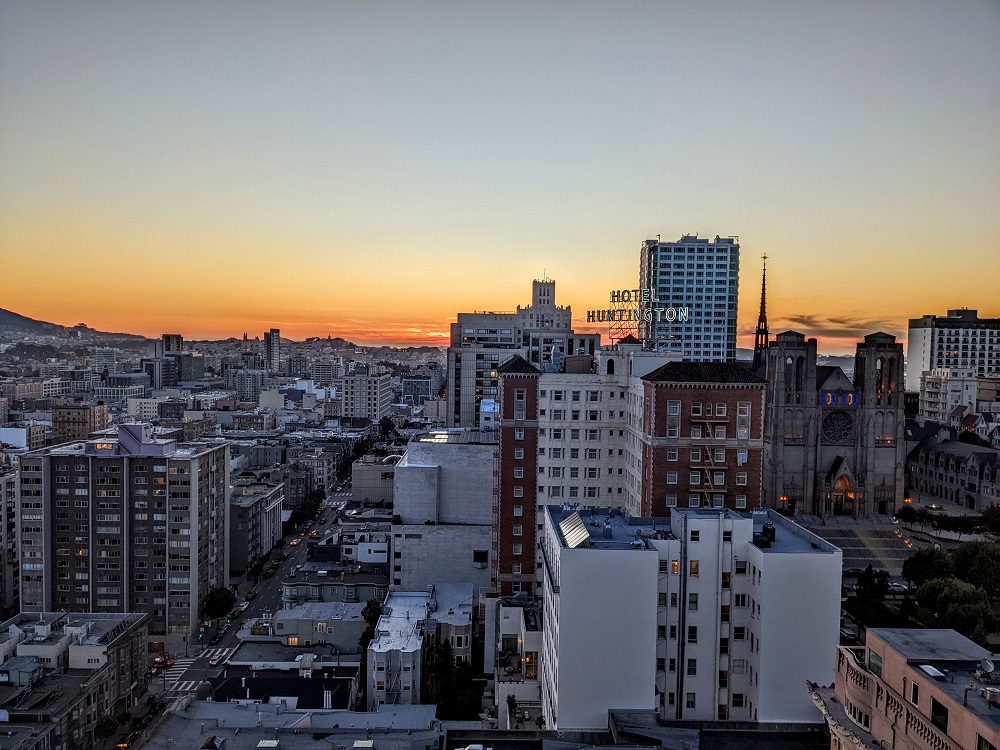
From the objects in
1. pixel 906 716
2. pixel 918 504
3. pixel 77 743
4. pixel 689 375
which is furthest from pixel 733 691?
pixel 918 504

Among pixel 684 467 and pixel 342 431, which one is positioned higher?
pixel 684 467

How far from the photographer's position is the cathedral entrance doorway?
41.5 metres

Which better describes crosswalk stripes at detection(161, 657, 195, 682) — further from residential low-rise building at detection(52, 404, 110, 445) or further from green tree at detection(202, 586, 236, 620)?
residential low-rise building at detection(52, 404, 110, 445)

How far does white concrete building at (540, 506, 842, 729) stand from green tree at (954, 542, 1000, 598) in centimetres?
1660

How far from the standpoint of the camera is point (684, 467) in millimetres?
20797

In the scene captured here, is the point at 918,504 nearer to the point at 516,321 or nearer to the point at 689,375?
the point at 516,321

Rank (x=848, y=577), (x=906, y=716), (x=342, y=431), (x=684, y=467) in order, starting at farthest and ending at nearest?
(x=342, y=431), (x=848, y=577), (x=684, y=467), (x=906, y=716)

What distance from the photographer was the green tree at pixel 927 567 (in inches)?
1108

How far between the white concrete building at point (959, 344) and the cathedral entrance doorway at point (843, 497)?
38.8m

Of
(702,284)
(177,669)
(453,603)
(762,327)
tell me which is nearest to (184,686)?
(177,669)

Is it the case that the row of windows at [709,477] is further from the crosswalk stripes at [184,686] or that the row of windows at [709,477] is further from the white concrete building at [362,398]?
the white concrete building at [362,398]

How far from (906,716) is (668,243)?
64.0 m

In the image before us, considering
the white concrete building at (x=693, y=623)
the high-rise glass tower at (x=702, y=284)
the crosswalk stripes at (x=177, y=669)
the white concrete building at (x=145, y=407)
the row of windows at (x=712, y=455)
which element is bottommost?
the crosswalk stripes at (x=177, y=669)

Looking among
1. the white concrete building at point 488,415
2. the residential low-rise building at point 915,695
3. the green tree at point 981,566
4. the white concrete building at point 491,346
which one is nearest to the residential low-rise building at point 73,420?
the white concrete building at point 491,346
